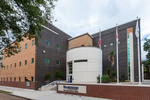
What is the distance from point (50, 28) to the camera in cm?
3228

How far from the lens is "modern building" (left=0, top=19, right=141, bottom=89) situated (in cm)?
2541

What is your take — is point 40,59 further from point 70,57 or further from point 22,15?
point 22,15

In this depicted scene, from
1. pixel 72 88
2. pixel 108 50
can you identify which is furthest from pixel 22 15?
pixel 108 50

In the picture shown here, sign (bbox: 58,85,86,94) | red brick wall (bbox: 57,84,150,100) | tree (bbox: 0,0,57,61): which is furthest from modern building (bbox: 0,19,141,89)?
tree (bbox: 0,0,57,61)

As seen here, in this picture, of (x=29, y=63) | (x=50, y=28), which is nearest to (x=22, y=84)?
(x=29, y=63)

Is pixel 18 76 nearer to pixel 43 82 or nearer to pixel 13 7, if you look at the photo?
pixel 43 82

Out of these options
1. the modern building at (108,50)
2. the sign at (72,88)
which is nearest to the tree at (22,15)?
the sign at (72,88)

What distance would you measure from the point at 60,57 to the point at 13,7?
25.3 meters

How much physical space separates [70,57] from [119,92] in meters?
16.8

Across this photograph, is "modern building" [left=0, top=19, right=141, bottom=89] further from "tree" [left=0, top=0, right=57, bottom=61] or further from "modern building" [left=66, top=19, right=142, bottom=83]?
"tree" [left=0, top=0, right=57, bottom=61]

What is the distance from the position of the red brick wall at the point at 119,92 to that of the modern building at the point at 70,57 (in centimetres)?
1016

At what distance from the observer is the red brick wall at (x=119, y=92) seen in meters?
10.6

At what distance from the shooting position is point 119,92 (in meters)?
12.1

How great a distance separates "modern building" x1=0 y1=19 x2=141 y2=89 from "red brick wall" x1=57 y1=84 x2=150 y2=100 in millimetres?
10159
